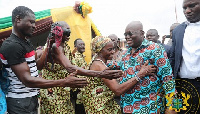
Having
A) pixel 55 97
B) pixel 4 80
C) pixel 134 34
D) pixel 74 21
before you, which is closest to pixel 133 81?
pixel 134 34

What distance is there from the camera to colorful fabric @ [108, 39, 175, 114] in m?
2.18

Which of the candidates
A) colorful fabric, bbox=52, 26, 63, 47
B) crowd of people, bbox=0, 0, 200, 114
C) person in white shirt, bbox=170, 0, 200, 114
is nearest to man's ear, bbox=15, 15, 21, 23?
crowd of people, bbox=0, 0, 200, 114

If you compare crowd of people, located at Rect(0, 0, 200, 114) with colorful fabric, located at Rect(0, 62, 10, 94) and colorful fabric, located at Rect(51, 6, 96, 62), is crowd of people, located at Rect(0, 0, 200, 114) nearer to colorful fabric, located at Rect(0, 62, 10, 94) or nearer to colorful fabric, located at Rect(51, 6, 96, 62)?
colorful fabric, located at Rect(0, 62, 10, 94)

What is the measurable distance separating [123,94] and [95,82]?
1.55 feet

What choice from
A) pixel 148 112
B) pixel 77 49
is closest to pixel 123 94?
pixel 148 112

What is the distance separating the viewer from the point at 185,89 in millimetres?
2301

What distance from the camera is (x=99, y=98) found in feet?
8.85

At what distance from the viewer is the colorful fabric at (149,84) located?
85.8 inches

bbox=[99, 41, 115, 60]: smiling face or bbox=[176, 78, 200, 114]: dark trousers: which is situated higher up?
bbox=[99, 41, 115, 60]: smiling face

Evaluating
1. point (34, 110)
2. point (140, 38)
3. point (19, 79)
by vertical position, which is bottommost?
point (34, 110)

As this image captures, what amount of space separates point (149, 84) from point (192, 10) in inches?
35.4

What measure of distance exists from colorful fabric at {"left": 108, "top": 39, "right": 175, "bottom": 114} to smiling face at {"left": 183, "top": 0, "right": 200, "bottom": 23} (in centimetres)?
45

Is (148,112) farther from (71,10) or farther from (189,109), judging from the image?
(71,10)

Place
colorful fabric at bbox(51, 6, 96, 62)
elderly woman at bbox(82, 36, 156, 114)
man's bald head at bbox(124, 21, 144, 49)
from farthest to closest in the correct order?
colorful fabric at bbox(51, 6, 96, 62), elderly woman at bbox(82, 36, 156, 114), man's bald head at bbox(124, 21, 144, 49)
